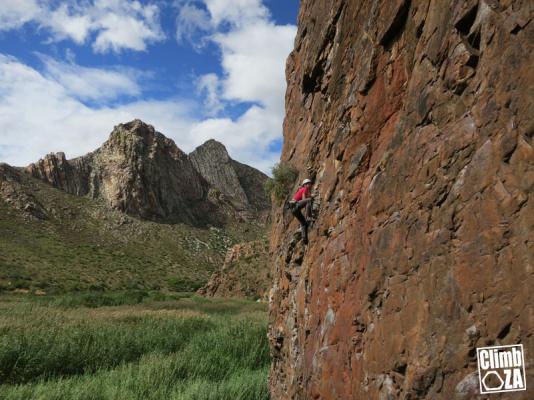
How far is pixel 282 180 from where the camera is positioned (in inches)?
376

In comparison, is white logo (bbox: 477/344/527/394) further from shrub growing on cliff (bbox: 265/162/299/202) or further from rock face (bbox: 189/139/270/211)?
rock face (bbox: 189/139/270/211)

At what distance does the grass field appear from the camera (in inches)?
336

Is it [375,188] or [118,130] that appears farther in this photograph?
[118,130]

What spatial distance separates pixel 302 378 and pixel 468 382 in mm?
3797

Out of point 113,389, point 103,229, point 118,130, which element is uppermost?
point 118,130

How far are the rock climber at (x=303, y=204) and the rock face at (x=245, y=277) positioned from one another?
1263 inches

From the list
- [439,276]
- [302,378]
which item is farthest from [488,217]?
[302,378]

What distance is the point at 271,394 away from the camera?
8.55 m

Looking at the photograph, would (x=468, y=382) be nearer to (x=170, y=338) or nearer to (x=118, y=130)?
(x=170, y=338)

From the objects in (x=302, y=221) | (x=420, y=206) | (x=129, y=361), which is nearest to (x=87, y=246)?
A: (x=129, y=361)

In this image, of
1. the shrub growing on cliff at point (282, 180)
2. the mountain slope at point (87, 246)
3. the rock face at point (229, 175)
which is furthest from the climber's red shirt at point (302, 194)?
the rock face at point (229, 175)

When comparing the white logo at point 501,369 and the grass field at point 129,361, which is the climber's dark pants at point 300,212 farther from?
the white logo at point 501,369

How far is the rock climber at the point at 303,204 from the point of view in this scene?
726 centimetres

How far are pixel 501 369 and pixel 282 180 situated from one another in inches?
277
